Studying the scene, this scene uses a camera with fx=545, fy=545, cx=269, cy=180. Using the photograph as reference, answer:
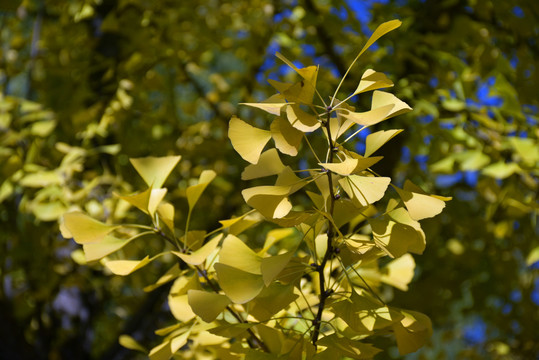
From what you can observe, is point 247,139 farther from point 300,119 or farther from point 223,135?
Answer: point 223,135

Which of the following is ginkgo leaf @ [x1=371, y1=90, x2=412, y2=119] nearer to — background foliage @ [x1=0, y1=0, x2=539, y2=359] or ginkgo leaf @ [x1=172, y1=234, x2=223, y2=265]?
ginkgo leaf @ [x1=172, y1=234, x2=223, y2=265]

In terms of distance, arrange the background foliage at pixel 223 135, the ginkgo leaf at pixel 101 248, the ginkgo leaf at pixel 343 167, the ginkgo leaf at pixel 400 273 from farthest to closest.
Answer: the background foliage at pixel 223 135, the ginkgo leaf at pixel 400 273, the ginkgo leaf at pixel 101 248, the ginkgo leaf at pixel 343 167

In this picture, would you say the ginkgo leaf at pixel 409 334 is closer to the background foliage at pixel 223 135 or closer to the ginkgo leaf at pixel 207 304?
the ginkgo leaf at pixel 207 304

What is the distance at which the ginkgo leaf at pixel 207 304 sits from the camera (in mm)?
386

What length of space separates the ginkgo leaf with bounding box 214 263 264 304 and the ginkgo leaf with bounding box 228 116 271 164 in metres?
0.08

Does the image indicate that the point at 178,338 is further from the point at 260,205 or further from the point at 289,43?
the point at 289,43

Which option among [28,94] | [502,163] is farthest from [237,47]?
[502,163]

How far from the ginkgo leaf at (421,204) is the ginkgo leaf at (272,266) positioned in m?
0.09

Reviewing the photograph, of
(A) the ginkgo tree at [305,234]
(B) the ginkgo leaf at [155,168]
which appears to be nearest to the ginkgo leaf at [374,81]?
(A) the ginkgo tree at [305,234]

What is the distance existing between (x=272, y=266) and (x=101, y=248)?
0.54 feet

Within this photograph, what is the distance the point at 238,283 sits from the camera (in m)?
0.39

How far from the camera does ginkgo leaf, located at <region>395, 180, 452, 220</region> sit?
0.36 metres

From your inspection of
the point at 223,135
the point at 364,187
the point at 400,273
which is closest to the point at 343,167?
the point at 364,187

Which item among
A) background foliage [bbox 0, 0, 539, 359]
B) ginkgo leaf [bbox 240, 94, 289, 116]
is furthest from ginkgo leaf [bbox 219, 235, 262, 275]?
background foliage [bbox 0, 0, 539, 359]
